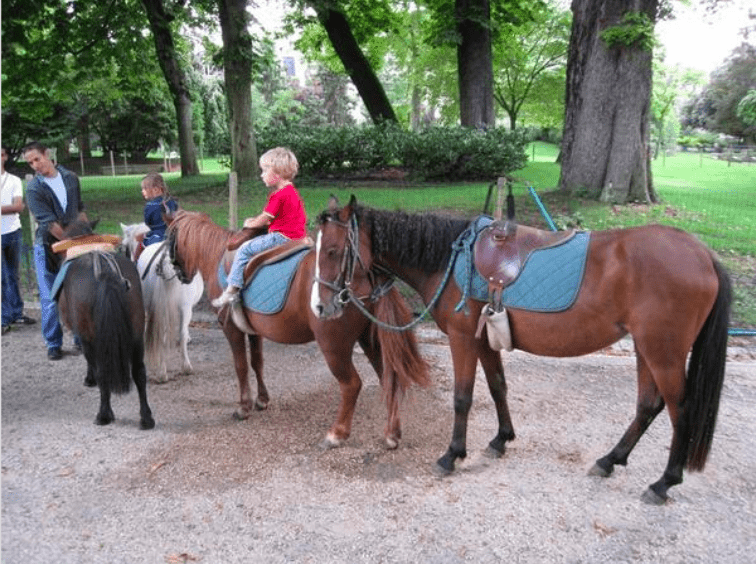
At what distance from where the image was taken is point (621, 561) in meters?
3.06

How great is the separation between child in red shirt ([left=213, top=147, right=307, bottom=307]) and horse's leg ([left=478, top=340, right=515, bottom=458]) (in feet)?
5.71

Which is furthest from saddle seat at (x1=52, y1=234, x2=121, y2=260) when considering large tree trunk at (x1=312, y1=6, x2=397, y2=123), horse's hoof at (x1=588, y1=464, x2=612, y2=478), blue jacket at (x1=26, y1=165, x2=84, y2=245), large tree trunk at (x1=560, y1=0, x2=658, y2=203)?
large tree trunk at (x1=312, y1=6, x2=397, y2=123)

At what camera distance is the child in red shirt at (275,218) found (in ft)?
13.8

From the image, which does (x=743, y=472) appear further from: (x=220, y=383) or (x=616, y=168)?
(x=616, y=168)

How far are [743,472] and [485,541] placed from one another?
6.66ft

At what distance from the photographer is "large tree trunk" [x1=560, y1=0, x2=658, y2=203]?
10.8m

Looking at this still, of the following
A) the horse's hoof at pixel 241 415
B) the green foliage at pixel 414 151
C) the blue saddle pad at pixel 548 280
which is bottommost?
the horse's hoof at pixel 241 415

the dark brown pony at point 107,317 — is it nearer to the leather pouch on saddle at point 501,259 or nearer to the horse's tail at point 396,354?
the horse's tail at point 396,354

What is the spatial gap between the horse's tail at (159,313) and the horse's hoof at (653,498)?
4.23 m

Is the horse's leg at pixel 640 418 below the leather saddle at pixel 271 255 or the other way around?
below

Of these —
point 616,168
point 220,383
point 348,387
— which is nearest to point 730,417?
point 348,387

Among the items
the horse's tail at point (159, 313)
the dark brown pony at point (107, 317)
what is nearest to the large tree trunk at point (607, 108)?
the horse's tail at point (159, 313)

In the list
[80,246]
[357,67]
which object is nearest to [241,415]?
[80,246]

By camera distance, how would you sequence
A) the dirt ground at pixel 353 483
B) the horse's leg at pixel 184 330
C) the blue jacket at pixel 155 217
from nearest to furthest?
the dirt ground at pixel 353 483, the blue jacket at pixel 155 217, the horse's leg at pixel 184 330
